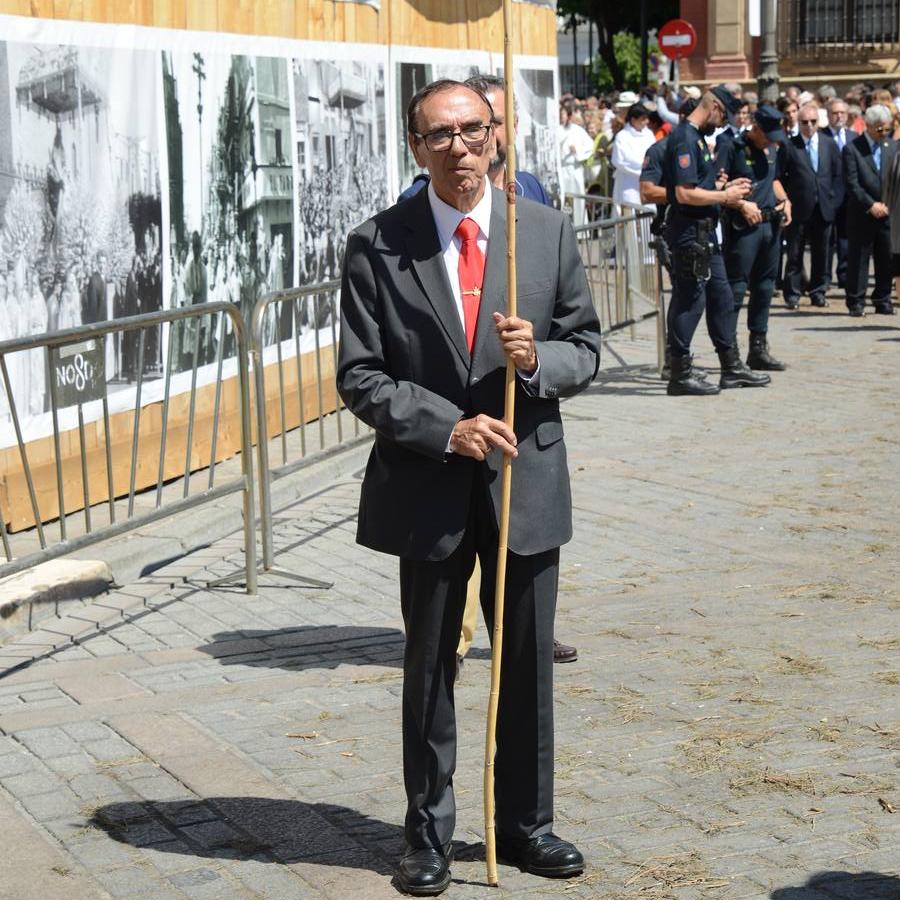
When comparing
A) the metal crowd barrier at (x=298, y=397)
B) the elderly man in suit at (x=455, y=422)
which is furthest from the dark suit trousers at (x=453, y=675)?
the metal crowd barrier at (x=298, y=397)

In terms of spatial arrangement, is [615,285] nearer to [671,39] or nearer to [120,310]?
[120,310]

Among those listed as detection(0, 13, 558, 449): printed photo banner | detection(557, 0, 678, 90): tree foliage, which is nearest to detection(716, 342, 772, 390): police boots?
detection(0, 13, 558, 449): printed photo banner

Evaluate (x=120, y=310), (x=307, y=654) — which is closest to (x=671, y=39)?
(x=120, y=310)

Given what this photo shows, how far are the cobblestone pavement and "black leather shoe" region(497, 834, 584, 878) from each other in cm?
4

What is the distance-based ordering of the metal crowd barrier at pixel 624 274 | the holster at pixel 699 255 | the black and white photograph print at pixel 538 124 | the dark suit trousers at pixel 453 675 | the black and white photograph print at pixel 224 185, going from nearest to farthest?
the dark suit trousers at pixel 453 675, the black and white photograph print at pixel 224 185, the holster at pixel 699 255, the metal crowd barrier at pixel 624 274, the black and white photograph print at pixel 538 124

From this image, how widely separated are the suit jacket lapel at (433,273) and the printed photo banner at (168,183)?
7.84 ft

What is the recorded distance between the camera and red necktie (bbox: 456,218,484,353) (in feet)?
14.1

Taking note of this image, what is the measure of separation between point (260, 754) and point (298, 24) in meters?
6.18

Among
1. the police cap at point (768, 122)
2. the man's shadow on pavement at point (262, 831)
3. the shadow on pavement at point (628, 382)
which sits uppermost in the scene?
the police cap at point (768, 122)

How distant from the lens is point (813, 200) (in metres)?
17.0

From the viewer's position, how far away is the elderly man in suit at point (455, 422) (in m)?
4.21

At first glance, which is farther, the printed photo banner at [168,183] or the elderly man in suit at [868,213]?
the elderly man in suit at [868,213]

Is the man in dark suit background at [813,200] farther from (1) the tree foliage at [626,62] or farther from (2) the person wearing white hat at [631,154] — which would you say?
(1) the tree foliage at [626,62]

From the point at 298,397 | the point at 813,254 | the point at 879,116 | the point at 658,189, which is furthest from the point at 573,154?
the point at 298,397
